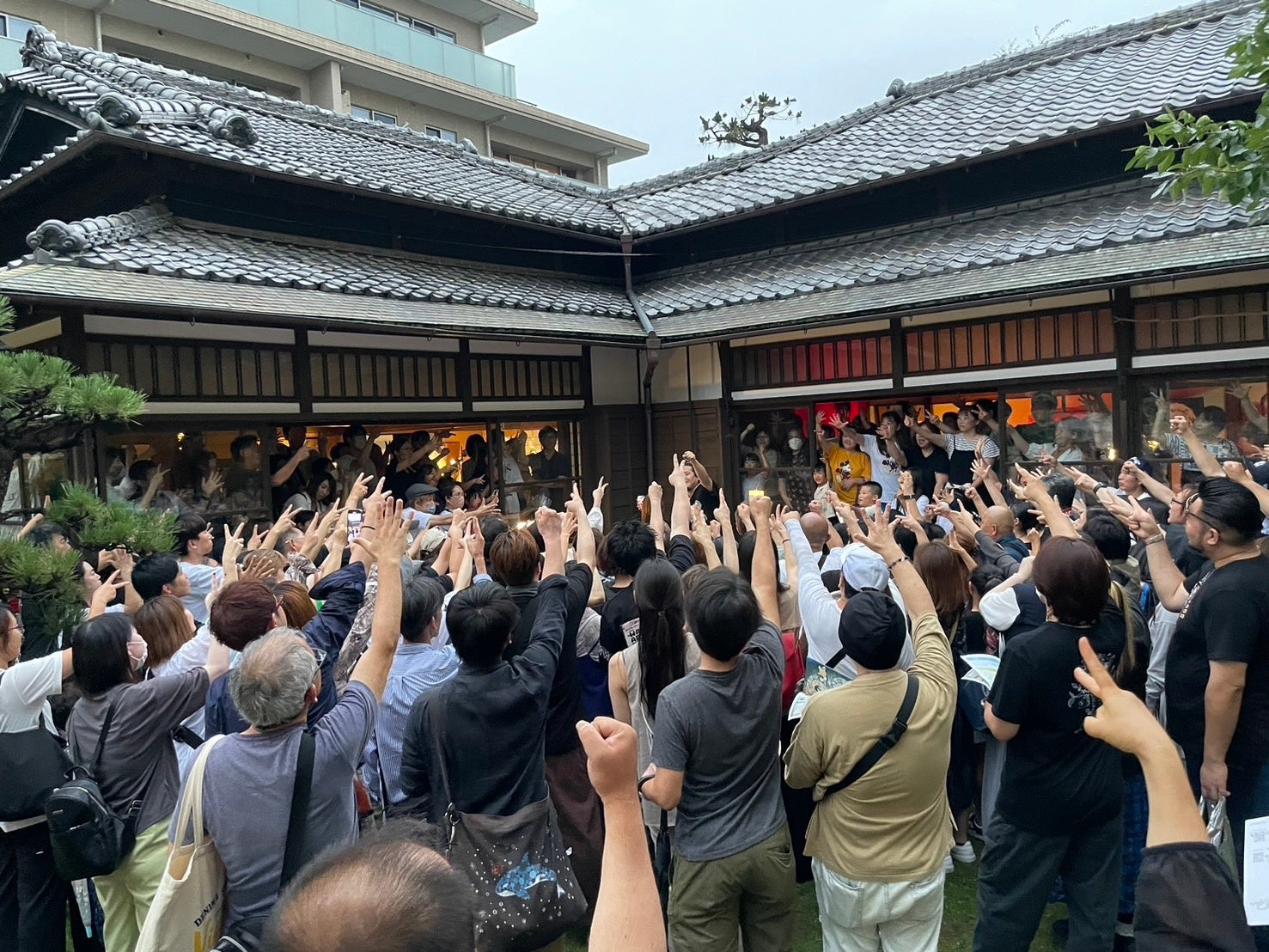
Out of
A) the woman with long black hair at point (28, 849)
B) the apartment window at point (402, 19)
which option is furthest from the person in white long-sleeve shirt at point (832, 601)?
the apartment window at point (402, 19)

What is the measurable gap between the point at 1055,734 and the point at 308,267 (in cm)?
752

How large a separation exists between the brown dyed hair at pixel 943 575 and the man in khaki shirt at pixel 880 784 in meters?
1.08

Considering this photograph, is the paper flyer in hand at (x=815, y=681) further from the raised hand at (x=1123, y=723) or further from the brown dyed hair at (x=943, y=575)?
the raised hand at (x=1123, y=723)

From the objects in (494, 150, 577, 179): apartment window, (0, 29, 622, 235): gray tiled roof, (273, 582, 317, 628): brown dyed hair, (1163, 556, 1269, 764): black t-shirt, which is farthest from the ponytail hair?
(494, 150, 577, 179): apartment window

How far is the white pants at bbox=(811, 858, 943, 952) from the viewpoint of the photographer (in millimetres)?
2621

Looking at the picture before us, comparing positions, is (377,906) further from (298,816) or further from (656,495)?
(656,495)

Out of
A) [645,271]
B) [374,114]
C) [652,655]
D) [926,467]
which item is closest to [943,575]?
[652,655]

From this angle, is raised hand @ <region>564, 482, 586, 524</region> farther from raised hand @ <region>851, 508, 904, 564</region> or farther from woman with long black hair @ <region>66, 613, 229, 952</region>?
woman with long black hair @ <region>66, 613, 229, 952</region>

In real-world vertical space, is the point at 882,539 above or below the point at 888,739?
above

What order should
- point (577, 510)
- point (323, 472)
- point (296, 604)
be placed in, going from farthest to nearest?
point (323, 472), point (577, 510), point (296, 604)

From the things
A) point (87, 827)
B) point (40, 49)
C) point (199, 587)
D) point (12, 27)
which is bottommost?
point (87, 827)

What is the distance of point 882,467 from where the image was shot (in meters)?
9.73

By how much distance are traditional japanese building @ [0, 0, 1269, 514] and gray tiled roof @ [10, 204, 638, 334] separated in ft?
0.13

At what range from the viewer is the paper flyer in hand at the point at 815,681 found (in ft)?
10.4
